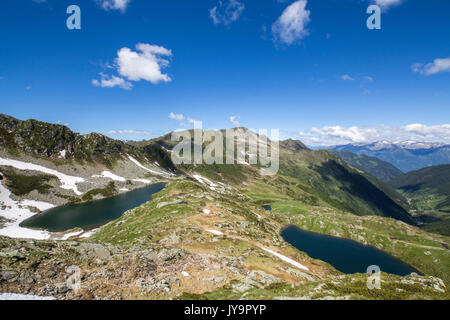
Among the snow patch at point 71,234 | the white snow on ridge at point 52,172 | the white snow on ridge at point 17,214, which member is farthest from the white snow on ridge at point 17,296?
the white snow on ridge at point 52,172

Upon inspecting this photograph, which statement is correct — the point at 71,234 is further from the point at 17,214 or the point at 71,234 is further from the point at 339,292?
the point at 339,292

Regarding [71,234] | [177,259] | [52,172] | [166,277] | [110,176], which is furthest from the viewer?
[110,176]

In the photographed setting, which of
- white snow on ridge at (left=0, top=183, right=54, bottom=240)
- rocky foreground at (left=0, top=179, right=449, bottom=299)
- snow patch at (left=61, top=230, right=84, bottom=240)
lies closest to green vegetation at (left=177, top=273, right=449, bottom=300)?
rocky foreground at (left=0, top=179, right=449, bottom=299)

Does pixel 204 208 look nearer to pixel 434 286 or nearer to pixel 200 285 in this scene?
pixel 200 285

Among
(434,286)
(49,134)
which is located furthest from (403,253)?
(49,134)

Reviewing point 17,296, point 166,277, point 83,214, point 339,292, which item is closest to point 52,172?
point 83,214
